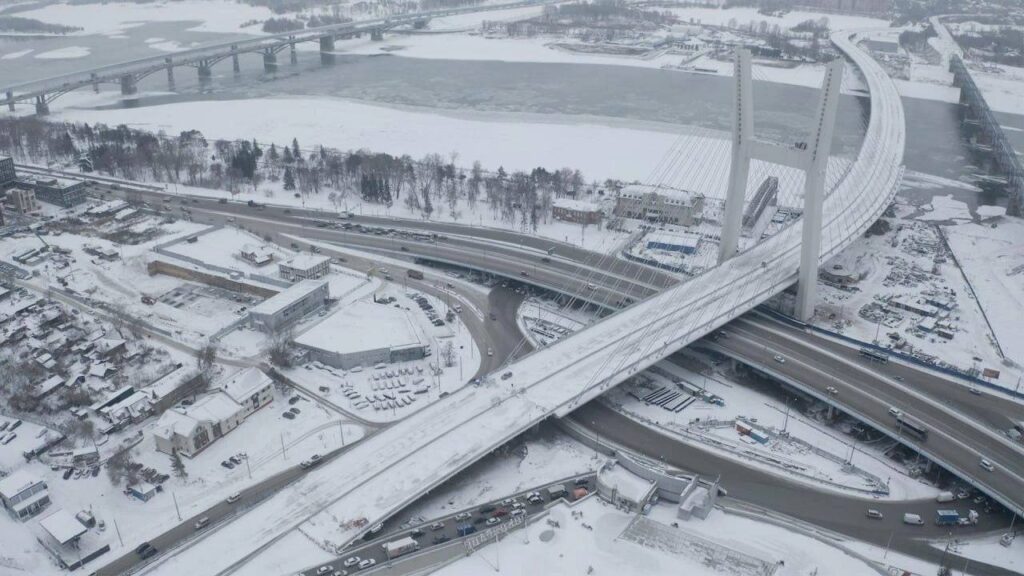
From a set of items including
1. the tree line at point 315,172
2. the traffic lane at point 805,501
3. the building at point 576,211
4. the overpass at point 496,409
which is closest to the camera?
the overpass at point 496,409

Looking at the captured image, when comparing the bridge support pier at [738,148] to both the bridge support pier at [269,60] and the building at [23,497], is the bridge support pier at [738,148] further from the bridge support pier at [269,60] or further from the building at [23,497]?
the bridge support pier at [269,60]

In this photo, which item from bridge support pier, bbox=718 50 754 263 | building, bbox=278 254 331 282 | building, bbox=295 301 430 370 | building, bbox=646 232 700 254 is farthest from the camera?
building, bbox=646 232 700 254

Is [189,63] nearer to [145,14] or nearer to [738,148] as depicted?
[145,14]

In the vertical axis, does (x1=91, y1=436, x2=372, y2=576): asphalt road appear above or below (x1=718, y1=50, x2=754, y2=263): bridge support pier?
below

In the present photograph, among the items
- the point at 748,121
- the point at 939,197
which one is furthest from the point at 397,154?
the point at 939,197

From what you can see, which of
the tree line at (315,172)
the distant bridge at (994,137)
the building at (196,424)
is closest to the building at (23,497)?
the building at (196,424)

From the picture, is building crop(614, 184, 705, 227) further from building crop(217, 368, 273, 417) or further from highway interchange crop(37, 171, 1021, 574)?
building crop(217, 368, 273, 417)

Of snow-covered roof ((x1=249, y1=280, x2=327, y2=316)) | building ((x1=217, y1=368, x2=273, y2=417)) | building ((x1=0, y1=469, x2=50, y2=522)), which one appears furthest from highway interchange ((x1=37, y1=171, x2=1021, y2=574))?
building ((x1=0, y1=469, x2=50, y2=522))
